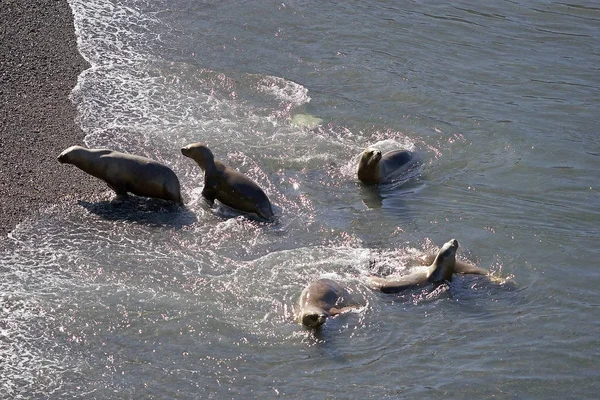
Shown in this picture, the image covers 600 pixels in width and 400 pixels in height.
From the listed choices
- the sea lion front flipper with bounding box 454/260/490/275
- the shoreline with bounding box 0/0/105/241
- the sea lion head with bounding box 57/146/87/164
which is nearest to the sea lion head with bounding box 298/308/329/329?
the sea lion front flipper with bounding box 454/260/490/275

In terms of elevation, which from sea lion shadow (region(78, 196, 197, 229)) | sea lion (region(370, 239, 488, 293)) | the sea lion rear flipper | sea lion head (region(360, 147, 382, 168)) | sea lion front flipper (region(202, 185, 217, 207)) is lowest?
sea lion shadow (region(78, 196, 197, 229))

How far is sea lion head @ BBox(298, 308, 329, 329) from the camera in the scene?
27.0 feet

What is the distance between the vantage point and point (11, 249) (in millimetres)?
9250

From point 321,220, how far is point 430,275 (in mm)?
1825

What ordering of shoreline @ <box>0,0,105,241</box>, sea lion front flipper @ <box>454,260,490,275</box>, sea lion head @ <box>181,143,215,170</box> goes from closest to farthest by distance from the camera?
sea lion front flipper @ <box>454,260,490,275</box>
shoreline @ <box>0,0,105,241</box>
sea lion head @ <box>181,143,215,170</box>

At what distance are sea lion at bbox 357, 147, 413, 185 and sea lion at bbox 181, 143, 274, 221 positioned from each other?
1617 millimetres

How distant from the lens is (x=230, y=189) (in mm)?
10570

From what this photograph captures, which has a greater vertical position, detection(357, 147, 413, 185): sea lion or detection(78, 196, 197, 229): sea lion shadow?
detection(357, 147, 413, 185): sea lion

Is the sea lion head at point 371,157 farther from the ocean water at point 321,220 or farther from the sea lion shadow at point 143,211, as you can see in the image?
the sea lion shadow at point 143,211

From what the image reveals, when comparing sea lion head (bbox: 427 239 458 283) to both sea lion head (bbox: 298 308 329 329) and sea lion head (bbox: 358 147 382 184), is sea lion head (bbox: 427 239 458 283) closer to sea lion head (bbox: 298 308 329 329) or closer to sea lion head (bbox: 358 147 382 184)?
sea lion head (bbox: 298 308 329 329)

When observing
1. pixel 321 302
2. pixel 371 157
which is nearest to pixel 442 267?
pixel 321 302

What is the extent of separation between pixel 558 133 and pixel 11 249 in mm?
8064

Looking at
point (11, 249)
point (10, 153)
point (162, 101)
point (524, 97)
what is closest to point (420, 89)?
point (524, 97)

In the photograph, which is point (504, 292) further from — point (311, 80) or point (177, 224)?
point (311, 80)
